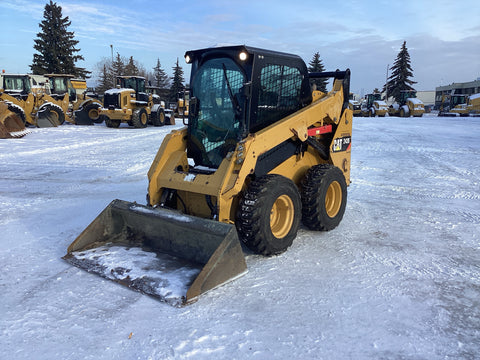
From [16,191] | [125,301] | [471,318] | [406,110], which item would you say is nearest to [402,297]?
[471,318]

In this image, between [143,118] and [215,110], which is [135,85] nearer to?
[143,118]

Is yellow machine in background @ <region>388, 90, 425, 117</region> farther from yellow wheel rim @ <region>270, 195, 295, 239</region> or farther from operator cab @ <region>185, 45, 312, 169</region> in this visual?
yellow wheel rim @ <region>270, 195, 295, 239</region>

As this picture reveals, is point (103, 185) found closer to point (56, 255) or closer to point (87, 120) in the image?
point (56, 255)

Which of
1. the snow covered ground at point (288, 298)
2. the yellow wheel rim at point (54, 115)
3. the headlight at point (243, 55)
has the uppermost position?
the headlight at point (243, 55)

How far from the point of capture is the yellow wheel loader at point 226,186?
358cm

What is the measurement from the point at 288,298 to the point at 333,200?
2234mm

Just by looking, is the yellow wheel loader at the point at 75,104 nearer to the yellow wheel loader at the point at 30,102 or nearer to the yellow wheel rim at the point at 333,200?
the yellow wheel loader at the point at 30,102

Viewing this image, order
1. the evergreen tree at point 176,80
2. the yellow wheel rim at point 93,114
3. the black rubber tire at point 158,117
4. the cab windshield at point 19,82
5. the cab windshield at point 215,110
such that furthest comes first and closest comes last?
the evergreen tree at point 176,80
the yellow wheel rim at point 93,114
the black rubber tire at point 158,117
the cab windshield at point 19,82
the cab windshield at point 215,110

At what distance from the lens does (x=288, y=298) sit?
3264mm

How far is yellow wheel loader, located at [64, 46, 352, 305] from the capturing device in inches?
141

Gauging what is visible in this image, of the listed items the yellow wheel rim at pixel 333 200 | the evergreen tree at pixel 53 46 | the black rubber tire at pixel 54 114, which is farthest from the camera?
the evergreen tree at pixel 53 46

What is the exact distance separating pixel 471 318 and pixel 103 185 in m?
6.62

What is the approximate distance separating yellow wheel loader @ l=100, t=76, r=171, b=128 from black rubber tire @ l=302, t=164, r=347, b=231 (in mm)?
16216

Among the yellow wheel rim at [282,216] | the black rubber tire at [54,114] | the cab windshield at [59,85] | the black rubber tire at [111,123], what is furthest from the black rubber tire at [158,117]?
the yellow wheel rim at [282,216]
